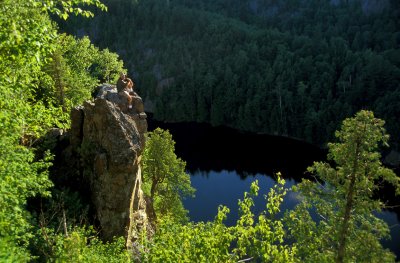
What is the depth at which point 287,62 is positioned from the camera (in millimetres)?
138625

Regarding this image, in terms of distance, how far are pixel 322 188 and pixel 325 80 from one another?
11068cm

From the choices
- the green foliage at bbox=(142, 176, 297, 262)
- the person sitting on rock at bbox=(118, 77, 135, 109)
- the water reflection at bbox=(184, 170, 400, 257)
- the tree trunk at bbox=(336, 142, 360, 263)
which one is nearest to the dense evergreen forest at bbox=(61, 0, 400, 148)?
the water reflection at bbox=(184, 170, 400, 257)

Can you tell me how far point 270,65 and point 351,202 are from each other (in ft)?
428

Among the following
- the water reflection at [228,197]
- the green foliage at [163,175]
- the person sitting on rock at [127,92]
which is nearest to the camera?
the person sitting on rock at [127,92]

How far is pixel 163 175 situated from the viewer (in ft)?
153

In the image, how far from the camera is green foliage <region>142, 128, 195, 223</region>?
151 feet

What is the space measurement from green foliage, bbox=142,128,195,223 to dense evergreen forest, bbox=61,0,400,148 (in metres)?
70.7

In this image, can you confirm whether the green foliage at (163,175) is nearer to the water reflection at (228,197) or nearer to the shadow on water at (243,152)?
the water reflection at (228,197)

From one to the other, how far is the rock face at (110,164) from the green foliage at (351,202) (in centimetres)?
1103

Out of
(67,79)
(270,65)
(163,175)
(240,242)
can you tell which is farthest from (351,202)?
(270,65)

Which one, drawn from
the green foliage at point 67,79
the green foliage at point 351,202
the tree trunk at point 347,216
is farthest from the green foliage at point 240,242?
the green foliage at point 67,79

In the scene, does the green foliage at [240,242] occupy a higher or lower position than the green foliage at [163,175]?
lower

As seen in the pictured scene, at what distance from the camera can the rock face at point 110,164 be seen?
2616cm

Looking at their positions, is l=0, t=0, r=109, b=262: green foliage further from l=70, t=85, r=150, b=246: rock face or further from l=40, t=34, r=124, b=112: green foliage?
l=40, t=34, r=124, b=112: green foliage
